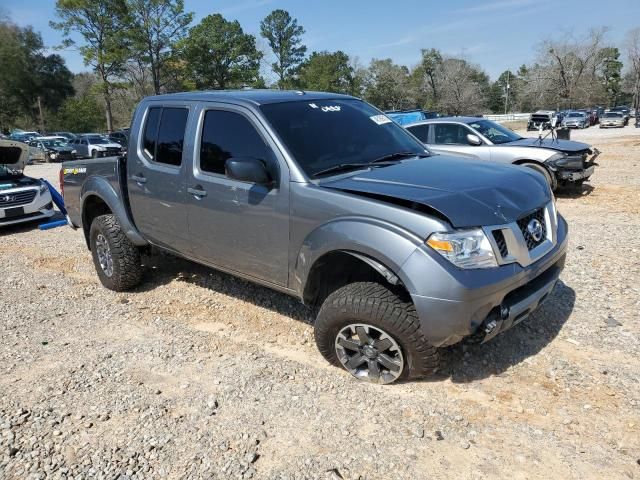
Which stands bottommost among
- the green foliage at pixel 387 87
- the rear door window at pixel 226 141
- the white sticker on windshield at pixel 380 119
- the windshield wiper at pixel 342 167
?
the windshield wiper at pixel 342 167

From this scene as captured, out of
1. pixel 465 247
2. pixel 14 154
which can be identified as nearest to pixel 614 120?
pixel 14 154

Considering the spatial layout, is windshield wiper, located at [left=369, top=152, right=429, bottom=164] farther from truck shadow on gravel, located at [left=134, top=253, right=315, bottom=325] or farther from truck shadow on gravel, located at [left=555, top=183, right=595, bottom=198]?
truck shadow on gravel, located at [left=555, top=183, right=595, bottom=198]

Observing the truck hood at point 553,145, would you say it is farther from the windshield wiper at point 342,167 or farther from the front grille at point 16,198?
the front grille at point 16,198

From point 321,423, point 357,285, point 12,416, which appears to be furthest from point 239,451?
point 12,416

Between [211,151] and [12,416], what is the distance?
7.59ft

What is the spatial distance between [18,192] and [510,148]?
9088 millimetres

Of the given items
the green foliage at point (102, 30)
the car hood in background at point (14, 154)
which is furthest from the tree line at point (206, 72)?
the car hood in background at point (14, 154)

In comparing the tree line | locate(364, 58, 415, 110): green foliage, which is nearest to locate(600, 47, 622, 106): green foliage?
the tree line

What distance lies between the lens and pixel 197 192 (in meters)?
4.11

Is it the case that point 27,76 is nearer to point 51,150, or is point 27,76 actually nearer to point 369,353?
point 51,150

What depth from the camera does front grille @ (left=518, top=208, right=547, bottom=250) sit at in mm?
3180

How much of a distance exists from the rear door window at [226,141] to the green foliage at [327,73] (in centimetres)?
5745

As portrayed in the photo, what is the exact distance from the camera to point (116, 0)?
4462 cm

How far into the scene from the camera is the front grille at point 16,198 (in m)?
8.97
